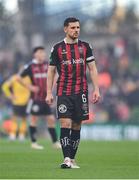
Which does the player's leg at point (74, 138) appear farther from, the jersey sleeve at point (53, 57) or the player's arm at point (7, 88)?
the player's arm at point (7, 88)

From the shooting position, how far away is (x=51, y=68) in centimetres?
1171

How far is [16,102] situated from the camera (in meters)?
25.0

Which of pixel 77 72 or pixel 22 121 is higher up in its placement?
pixel 77 72

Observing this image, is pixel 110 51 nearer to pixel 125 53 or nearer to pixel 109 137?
pixel 125 53

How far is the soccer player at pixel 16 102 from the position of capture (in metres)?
23.9

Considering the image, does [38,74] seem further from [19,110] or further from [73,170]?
[73,170]

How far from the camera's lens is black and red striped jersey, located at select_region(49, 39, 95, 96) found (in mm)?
11602

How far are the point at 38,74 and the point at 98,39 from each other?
1655 centimetres

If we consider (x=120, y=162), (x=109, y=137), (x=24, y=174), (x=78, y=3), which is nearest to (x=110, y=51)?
(x=78, y=3)

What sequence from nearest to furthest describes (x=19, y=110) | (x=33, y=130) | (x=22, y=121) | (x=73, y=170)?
(x=73, y=170) → (x=33, y=130) → (x=22, y=121) → (x=19, y=110)

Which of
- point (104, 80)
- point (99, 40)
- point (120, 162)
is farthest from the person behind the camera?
point (99, 40)

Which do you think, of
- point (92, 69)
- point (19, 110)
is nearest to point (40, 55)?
point (92, 69)

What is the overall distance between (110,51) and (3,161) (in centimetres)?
1957

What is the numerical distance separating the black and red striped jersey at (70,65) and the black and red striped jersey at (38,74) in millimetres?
6355
